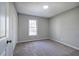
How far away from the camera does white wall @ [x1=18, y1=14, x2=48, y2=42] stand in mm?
5508

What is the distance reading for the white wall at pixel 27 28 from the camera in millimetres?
5508

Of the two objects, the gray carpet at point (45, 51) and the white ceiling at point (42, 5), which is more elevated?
the white ceiling at point (42, 5)

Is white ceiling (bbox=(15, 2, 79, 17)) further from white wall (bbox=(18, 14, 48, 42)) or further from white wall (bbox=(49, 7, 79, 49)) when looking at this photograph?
white wall (bbox=(18, 14, 48, 42))

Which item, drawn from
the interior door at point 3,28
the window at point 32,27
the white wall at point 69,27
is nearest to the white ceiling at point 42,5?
the white wall at point 69,27

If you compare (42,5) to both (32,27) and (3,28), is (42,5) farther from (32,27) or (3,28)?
(32,27)

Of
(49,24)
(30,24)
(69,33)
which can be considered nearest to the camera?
(69,33)

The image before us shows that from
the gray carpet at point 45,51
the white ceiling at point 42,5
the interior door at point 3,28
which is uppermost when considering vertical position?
the white ceiling at point 42,5

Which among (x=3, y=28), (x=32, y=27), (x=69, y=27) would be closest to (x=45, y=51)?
(x=69, y=27)

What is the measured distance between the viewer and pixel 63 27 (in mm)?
4965

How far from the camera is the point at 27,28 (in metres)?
5.80

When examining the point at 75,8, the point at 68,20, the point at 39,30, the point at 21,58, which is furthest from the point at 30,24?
the point at 21,58

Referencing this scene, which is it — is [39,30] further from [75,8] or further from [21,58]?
[21,58]

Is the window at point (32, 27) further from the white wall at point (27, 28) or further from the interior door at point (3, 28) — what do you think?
the interior door at point (3, 28)

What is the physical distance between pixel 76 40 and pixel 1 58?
4.05 metres
